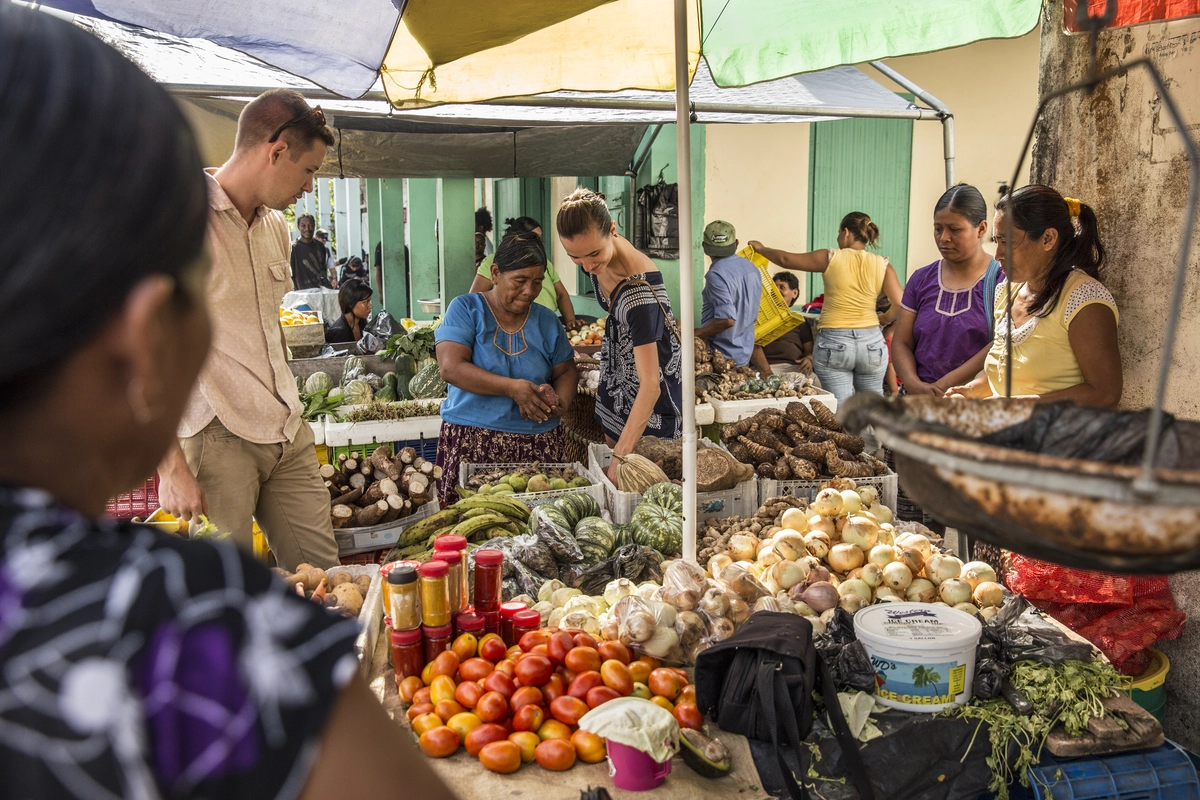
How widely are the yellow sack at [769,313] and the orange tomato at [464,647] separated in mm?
5654

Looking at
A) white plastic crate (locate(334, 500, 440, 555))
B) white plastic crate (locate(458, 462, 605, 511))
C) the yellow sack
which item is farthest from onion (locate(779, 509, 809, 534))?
the yellow sack

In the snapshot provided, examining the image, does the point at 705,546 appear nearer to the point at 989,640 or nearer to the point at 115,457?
the point at 989,640

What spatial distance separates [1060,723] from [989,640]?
29cm

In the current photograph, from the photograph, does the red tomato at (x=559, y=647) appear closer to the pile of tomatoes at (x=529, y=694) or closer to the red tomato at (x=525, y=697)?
the pile of tomatoes at (x=529, y=694)

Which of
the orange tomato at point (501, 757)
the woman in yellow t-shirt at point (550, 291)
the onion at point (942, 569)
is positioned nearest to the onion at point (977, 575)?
the onion at point (942, 569)

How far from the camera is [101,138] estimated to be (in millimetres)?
633

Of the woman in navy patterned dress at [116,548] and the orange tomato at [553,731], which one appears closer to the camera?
the woman in navy patterned dress at [116,548]

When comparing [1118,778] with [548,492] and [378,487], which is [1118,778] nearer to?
[548,492]

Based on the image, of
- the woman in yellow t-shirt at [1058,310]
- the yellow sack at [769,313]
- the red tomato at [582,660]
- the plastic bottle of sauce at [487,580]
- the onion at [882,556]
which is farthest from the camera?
the yellow sack at [769,313]

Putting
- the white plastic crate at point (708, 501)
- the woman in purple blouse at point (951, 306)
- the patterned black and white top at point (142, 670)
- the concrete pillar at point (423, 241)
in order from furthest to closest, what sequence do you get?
1. the concrete pillar at point (423, 241)
2. the woman in purple blouse at point (951, 306)
3. the white plastic crate at point (708, 501)
4. the patterned black and white top at point (142, 670)

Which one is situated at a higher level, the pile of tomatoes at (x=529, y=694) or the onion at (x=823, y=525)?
the onion at (x=823, y=525)

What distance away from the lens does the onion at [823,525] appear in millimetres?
3240

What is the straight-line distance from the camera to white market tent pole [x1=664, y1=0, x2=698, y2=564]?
2760mm

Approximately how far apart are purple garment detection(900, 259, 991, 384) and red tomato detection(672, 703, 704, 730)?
3343mm
